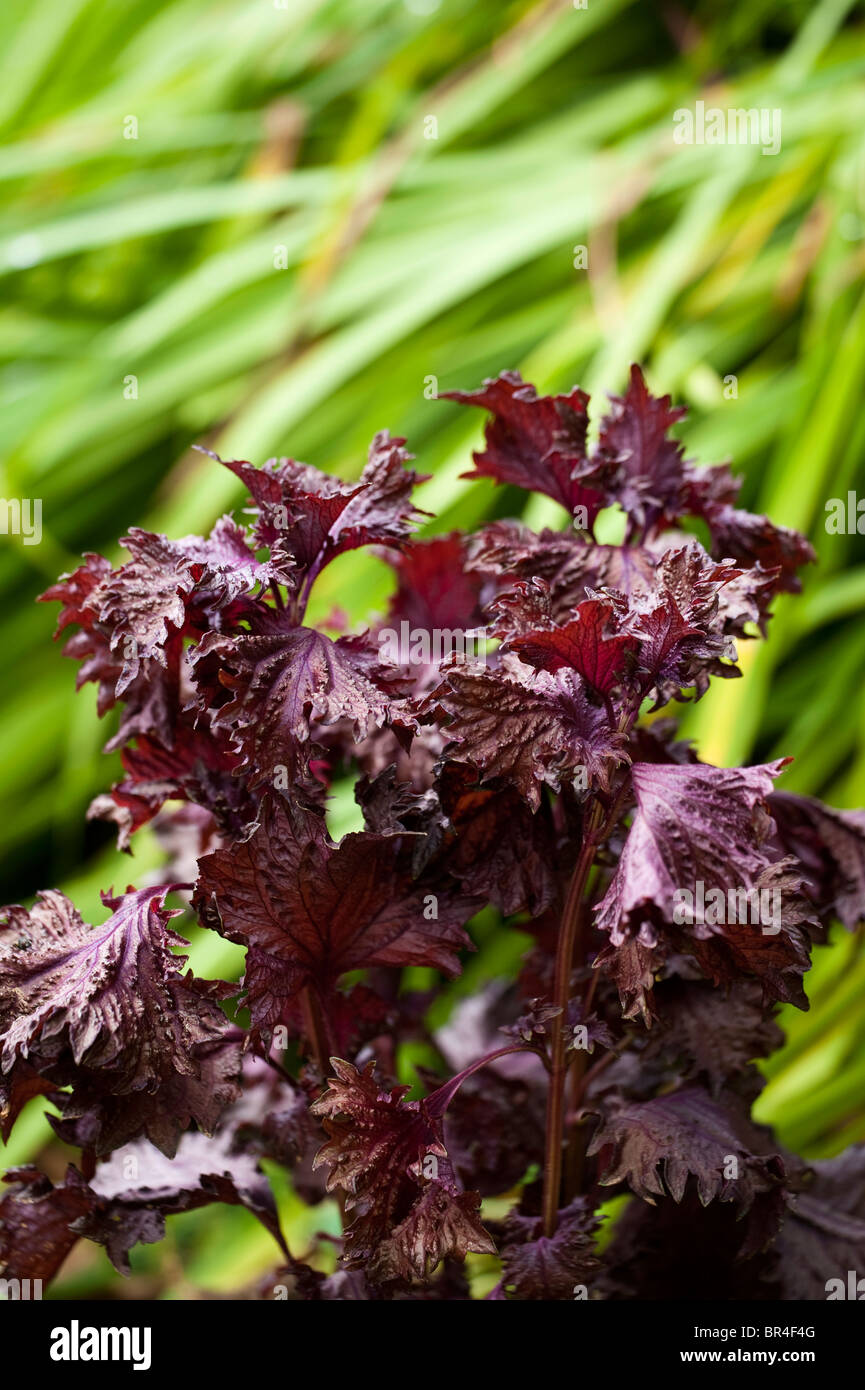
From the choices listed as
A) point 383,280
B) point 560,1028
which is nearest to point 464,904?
point 560,1028

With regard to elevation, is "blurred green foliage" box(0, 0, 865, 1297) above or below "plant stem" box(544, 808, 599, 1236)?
above

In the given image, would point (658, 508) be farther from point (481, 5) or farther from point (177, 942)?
point (481, 5)

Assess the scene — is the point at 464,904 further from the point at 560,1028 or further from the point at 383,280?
the point at 383,280

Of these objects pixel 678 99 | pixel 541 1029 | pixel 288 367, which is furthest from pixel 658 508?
pixel 678 99

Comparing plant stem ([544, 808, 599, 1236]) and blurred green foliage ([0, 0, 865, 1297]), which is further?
blurred green foliage ([0, 0, 865, 1297])

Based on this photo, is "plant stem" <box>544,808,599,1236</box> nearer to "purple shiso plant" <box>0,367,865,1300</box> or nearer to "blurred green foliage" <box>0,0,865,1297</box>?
"purple shiso plant" <box>0,367,865,1300</box>

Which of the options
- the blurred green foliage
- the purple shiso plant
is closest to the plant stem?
the purple shiso plant

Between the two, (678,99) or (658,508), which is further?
(678,99)
